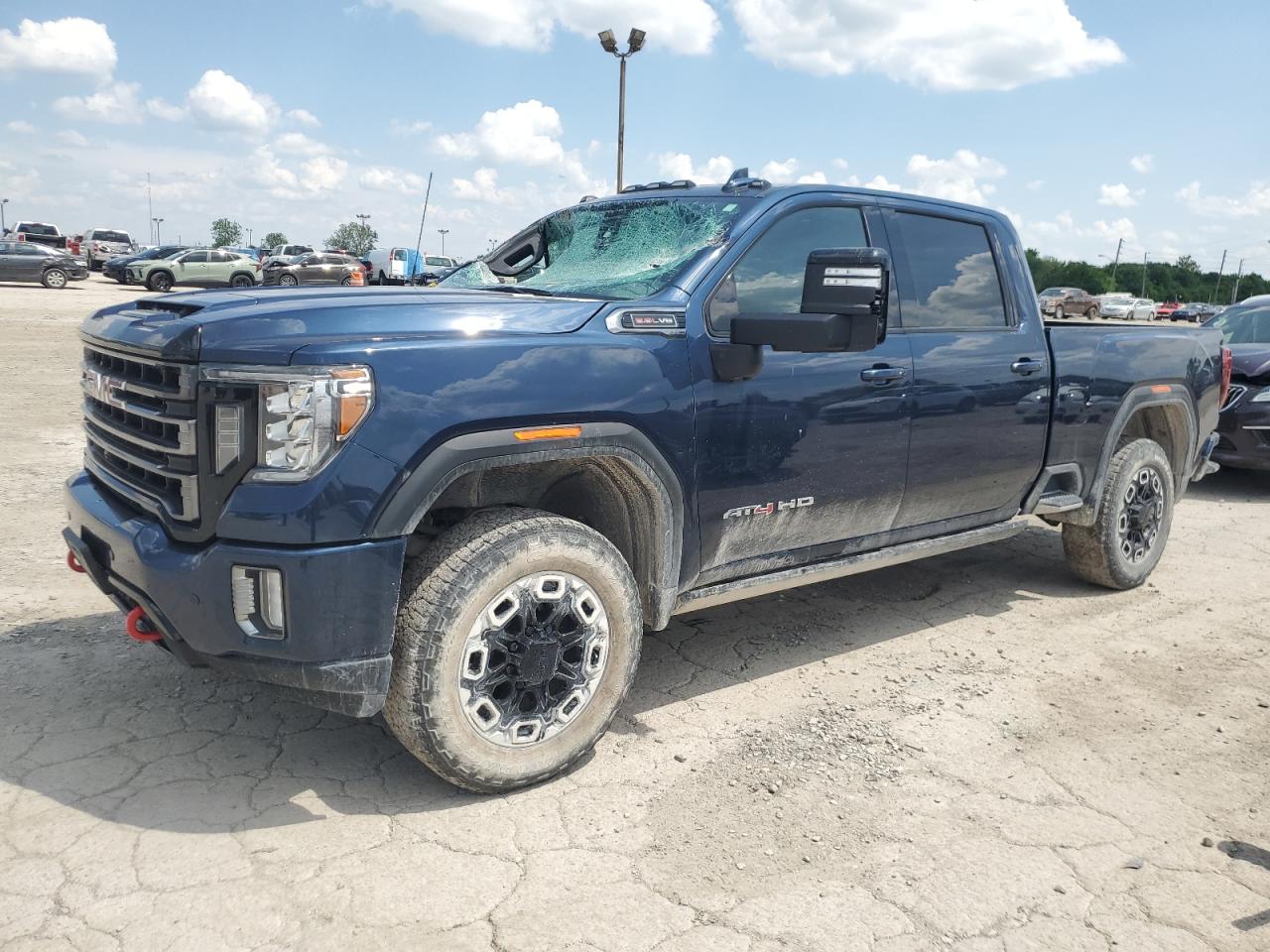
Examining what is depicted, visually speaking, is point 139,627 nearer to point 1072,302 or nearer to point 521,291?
point 521,291

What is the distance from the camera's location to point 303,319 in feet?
9.34

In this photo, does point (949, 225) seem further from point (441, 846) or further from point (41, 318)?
point (41, 318)

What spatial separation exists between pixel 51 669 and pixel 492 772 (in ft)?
6.82

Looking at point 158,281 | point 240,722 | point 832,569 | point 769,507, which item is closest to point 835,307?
point 769,507

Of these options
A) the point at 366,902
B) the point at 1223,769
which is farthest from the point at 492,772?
the point at 1223,769

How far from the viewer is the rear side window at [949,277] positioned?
173 inches

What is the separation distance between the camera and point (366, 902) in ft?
8.61

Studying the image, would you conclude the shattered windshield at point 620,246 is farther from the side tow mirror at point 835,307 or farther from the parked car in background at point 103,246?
the parked car in background at point 103,246

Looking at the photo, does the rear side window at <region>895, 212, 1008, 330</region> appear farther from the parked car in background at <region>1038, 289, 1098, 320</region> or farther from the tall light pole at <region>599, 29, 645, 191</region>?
the parked car in background at <region>1038, 289, 1098, 320</region>

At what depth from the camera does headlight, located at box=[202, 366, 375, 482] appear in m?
2.72

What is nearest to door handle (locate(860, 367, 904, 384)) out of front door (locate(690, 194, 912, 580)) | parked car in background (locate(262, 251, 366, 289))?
front door (locate(690, 194, 912, 580))

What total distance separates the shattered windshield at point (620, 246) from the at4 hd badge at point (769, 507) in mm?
844

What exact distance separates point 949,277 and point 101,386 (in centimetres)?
348

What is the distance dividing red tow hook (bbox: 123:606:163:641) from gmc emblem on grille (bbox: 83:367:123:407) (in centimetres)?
66
